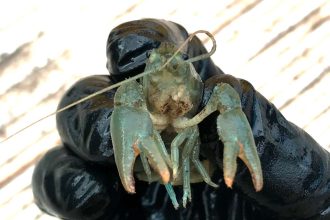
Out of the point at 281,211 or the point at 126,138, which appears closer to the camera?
the point at 126,138

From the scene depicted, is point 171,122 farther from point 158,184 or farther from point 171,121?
point 158,184

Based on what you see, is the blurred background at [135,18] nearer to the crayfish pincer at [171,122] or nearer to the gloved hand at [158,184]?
the gloved hand at [158,184]

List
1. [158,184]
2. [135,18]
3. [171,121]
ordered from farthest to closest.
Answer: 1. [135,18]
2. [158,184]
3. [171,121]

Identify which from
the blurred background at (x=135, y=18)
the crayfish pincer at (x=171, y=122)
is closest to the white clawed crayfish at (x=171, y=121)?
the crayfish pincer at (x=171, y=122)

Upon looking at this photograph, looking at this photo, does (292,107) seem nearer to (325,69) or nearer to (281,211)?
(325,69)

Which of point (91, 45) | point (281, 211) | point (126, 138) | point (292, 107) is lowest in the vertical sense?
point (292, 107)

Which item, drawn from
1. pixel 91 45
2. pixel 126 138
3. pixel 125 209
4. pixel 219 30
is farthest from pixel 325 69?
pixel 126 138

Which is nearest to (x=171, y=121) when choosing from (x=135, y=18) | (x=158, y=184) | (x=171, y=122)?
(x=171, y=122)
